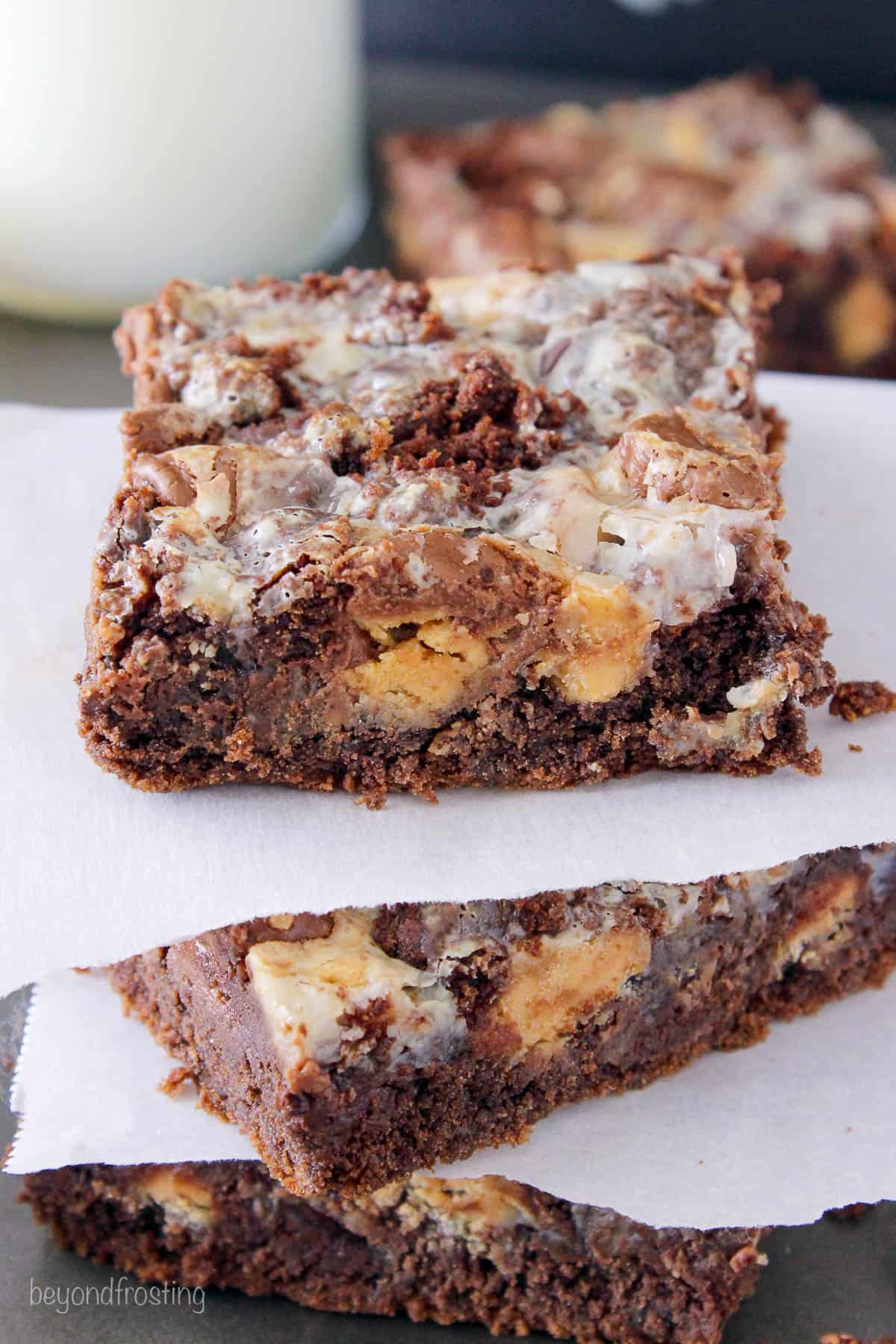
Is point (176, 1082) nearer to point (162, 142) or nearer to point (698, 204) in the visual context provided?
point (162, 142)

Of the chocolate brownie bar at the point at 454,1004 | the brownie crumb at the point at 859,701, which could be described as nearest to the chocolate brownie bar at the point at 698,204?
the brownie crumb at the point at 859,701

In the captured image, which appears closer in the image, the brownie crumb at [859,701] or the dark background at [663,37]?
the brownie crumb at [859,701]

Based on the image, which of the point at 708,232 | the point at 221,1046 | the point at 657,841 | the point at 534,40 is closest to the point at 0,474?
the point at 221,1046

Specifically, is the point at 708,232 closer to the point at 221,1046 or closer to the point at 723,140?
the point at 723,140

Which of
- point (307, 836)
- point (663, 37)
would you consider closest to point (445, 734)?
point (307, 836)

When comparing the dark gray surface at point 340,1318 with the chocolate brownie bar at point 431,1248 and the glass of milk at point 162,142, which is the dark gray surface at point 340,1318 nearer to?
the chocolate brownie bar at point 431,1248

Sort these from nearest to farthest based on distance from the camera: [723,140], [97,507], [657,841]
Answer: [657,841] < [97,507] < [723,140]
